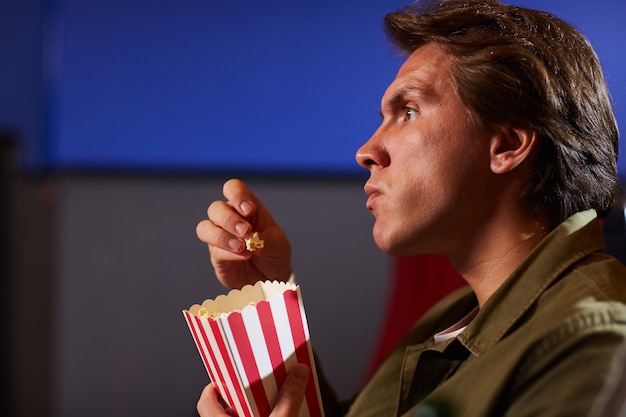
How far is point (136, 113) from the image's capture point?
2.85m

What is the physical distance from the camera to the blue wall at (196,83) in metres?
2.72

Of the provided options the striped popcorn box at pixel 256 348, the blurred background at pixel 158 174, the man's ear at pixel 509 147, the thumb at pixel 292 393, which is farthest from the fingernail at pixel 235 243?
the blurred background at pixel 158 174

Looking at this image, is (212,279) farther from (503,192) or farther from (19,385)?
(503,192)

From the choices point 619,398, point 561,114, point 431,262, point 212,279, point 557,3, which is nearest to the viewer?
point 619,398

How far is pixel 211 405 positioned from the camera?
126 centimetres

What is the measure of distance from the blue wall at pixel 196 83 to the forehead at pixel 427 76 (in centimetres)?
127

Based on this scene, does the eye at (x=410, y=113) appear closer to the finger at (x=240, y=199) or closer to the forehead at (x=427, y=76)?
the forehead at (x=427, y=76)

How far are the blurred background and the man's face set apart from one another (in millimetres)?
1276

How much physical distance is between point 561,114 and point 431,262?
42.5 inches

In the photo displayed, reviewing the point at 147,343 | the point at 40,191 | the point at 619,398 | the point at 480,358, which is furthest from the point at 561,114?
the point at 40,191

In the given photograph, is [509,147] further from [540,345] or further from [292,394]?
[292,394]

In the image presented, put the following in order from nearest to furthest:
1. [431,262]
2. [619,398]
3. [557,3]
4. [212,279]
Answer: [619,398] < [431,262] < [557,3] < [212,279]

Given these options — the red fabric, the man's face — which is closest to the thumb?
the man's face

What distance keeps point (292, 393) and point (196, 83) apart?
1.87 metres
